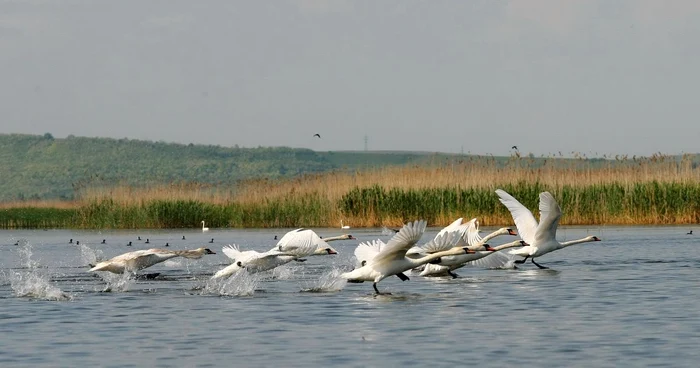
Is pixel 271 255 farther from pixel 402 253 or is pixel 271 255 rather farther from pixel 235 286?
pixel 402 253

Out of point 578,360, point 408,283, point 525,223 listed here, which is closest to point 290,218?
point 525,223

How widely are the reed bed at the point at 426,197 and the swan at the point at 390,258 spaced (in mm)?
20429

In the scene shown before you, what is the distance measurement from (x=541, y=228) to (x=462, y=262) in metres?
2.79

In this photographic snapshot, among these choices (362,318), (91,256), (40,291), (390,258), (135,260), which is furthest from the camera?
(91,256)

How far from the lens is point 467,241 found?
22.0 m

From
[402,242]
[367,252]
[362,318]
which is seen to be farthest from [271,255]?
[362,318]

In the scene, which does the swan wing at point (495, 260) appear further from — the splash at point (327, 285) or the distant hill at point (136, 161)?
the distant hill at point (136, 161)

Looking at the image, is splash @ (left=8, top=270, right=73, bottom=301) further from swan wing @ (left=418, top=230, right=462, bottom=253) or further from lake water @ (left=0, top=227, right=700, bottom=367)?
swan wing @ (left=418, top=230, right=462, bottom=253)

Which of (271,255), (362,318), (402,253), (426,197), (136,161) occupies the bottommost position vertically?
(362,318)

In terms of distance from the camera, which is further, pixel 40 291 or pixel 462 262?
pixel 462 262

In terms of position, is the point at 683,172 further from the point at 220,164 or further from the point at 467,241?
the point at 220,164

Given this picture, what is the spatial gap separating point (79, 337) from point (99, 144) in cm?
13820

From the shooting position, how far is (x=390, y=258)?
677 inches

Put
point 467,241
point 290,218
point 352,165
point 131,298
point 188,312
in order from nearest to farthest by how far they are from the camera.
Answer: point 188,312 → point 131,298 → point 467,241 → point 290,218 → point 352,165
